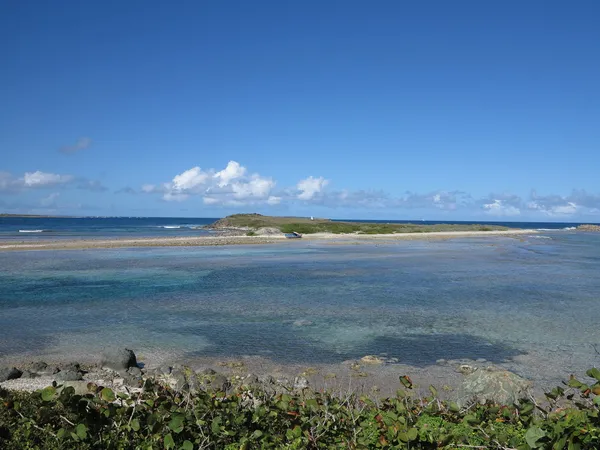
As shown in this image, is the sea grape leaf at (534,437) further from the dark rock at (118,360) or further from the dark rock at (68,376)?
the dark rock at (118,360)

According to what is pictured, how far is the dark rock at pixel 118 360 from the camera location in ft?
43.1

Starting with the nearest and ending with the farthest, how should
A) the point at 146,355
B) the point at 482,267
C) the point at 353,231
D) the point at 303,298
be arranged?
the point at 146,355, the point at 303,298, the point at 482,267, the point at 353,231

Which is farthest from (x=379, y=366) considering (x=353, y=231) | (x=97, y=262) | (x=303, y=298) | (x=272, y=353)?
(x=353, y=231)

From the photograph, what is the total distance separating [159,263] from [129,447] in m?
37.1

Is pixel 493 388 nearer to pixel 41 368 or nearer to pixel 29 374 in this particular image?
pixel 29 374

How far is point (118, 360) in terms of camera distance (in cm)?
1327

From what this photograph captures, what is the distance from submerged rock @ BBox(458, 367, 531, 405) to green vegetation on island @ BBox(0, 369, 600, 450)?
3358 millimetres

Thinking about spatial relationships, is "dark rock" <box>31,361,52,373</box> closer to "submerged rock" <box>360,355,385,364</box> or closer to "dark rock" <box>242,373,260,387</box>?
"dark rock" <box>242,373,260,387</box>

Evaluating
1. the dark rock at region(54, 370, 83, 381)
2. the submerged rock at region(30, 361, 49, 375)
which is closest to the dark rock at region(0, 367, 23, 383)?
the submerged rock at region(30, 361, 49, 375)

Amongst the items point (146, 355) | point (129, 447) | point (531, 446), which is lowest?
point (146, 355)

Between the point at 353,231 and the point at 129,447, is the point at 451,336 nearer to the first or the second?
the point at 129,447

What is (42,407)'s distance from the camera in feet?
20.3

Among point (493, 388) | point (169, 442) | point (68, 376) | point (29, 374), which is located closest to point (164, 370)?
point (68, 376)

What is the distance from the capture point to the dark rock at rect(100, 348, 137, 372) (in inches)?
518
